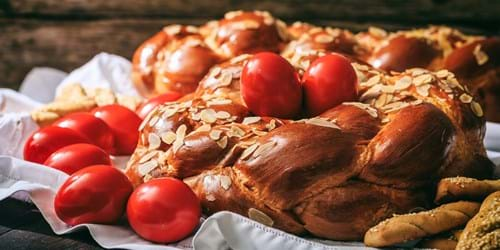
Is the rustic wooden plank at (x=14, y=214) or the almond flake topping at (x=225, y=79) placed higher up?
the almond flake topping at (x=225, y=79)

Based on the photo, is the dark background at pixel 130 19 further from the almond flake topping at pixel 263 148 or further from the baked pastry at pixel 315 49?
the almond flake topping at pixel 263 148

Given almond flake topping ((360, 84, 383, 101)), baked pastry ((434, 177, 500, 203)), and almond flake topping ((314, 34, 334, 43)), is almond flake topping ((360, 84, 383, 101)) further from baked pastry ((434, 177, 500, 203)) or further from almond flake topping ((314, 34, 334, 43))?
almond flake topping ((314, 34, 334, 43))

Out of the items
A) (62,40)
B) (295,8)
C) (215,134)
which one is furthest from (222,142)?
(62,40)

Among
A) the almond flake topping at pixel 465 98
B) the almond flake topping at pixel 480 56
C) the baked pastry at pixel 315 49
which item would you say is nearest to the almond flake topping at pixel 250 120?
the almond flake topping at pixel 465 98

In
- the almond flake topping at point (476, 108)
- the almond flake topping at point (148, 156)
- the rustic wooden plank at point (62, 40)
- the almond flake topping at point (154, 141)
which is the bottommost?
the rustic wooden plank at point (62, 40)

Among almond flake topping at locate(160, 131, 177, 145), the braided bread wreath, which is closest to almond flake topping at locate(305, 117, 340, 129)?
the braided bread wreath

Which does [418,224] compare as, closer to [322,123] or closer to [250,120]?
[322,123]

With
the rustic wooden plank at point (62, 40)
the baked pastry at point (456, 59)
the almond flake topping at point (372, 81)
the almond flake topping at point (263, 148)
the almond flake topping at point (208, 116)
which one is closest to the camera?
the almond flake topping at point (263, 148)
